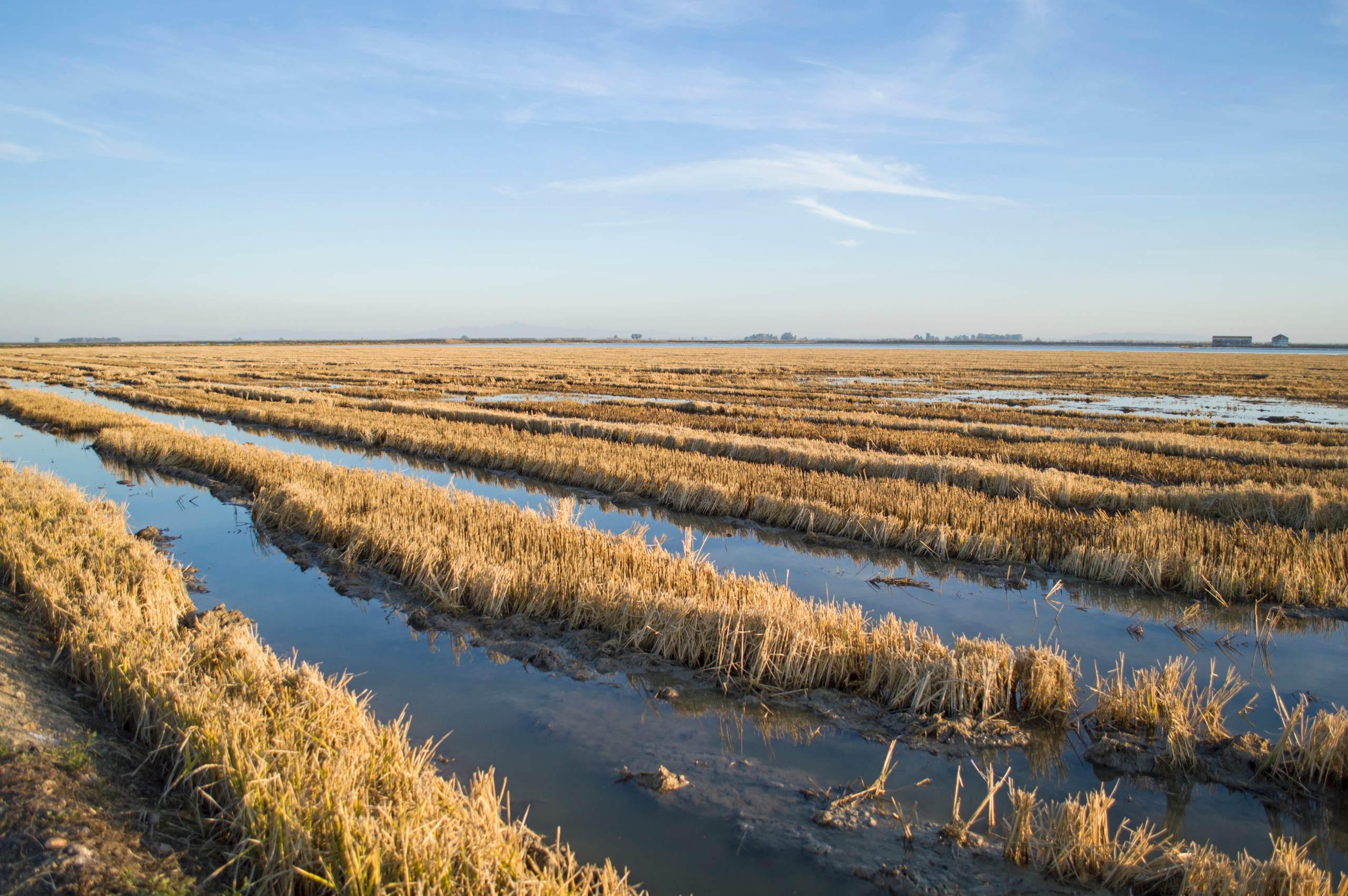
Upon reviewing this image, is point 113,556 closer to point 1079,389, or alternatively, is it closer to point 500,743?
point 500,743

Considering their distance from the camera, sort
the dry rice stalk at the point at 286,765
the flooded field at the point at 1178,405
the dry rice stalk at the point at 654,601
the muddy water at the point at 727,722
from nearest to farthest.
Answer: the dry rice stalk at the point at 286,765
the muddy water at the point at 727,722
the dry rice stalk at the point at 654,601
the flooded field at the point at 1178,405

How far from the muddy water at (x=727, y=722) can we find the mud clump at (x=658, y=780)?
2.6 inches

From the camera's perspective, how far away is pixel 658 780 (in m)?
4.58

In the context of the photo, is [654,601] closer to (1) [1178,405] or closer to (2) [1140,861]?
(2) [1140,861]

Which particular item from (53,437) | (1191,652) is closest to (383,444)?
(53,437)

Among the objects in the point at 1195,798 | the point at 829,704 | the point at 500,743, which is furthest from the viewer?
the point at 829,704

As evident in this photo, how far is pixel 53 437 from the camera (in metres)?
18.9

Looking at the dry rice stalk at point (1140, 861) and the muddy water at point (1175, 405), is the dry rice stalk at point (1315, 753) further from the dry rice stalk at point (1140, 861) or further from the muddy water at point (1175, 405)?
the muddy water at point (1175, 405)

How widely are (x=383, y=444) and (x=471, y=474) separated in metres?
4.35

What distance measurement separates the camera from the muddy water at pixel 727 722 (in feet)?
13.5

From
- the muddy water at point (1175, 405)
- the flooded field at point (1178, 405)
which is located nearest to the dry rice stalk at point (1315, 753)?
the flooded field at point (1178, 405)

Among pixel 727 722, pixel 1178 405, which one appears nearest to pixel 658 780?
pixel 727 722

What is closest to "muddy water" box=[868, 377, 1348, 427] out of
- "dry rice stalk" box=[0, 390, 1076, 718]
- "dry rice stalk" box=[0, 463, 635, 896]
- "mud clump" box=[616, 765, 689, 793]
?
"dry rice stalk" box=[0, 390, 1076, 718]

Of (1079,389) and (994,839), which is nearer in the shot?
(994,839)
